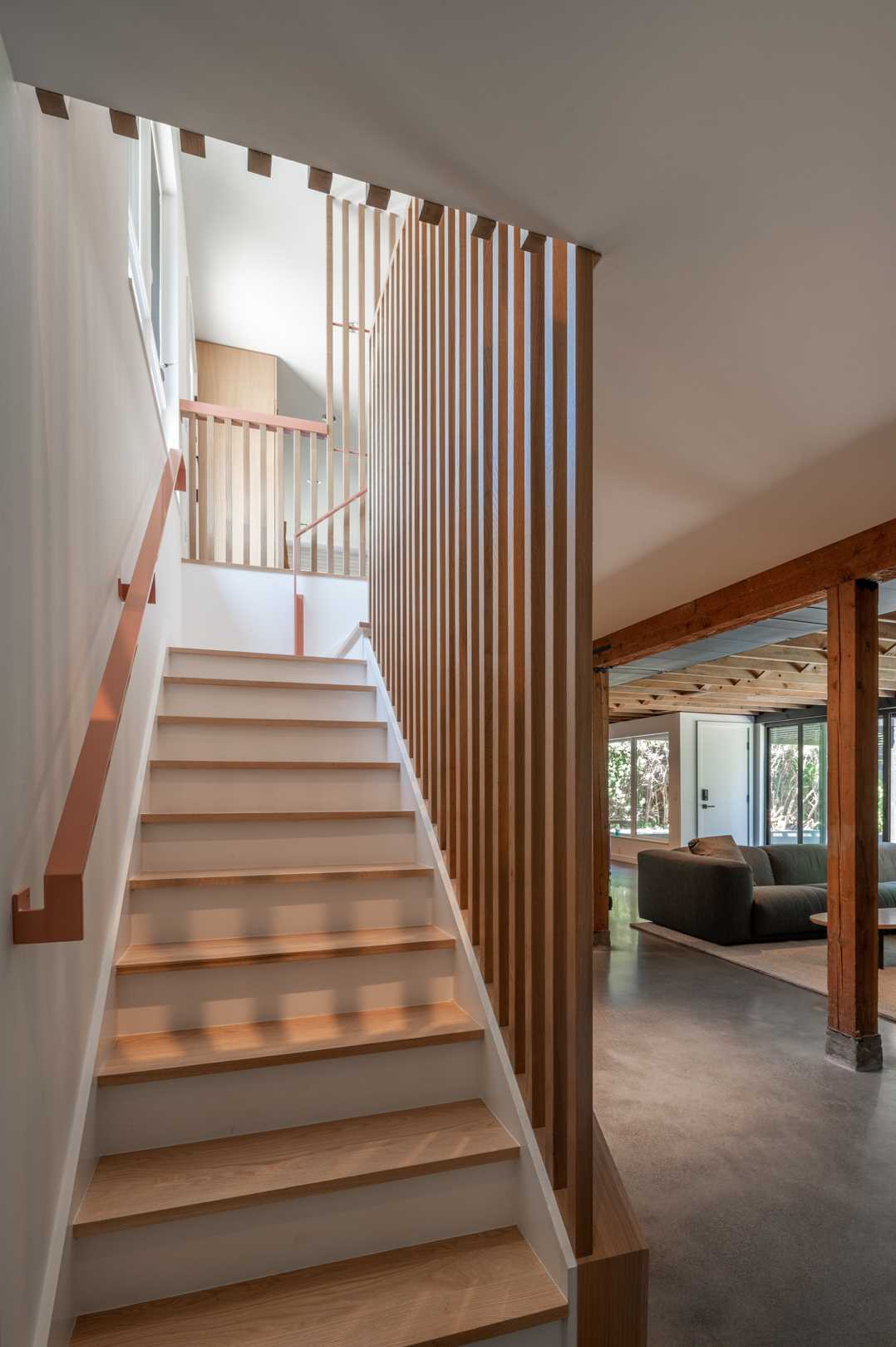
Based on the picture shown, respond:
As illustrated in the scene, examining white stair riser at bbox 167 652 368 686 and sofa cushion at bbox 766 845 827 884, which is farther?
sofa cushion at bbox 766 845 827 884

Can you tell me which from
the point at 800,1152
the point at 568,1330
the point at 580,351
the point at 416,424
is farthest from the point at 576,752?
the point at 800,1152

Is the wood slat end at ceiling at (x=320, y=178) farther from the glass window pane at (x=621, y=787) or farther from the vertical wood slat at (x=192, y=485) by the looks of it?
the glass window pane at (x=621, y=787)

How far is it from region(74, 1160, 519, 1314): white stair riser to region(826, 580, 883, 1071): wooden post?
2.46 m

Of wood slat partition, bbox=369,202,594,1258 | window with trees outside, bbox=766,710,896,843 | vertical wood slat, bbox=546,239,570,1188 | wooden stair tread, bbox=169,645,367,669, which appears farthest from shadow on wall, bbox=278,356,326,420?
window with trees outside, bbox=766,710,896,843

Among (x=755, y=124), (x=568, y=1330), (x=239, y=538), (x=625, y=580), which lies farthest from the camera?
(x=239, y=538)

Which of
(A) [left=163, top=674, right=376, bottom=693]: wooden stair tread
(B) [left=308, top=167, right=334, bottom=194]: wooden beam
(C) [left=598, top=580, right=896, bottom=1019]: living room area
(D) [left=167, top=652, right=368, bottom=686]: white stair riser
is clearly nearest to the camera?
(B) [left=308, top=167, right=334, bottom=194]: wooden beam

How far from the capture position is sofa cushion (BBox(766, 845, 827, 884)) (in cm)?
726

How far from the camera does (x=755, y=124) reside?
131 cm

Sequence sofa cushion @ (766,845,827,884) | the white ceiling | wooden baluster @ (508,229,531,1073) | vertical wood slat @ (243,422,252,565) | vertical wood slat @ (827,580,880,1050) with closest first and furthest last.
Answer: the white ceiling
wooden baluster @ (508,229,531,1073)
vertical wood slat @ (827,580,880,1050)
vertical wood slat @ (243,422,252,565)
sofa cushion @ (766,845,827,884)

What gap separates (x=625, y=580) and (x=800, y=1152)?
9.50ft

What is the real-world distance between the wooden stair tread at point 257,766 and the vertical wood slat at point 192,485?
9.47 feet

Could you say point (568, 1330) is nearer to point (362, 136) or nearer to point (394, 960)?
point (394, 960)

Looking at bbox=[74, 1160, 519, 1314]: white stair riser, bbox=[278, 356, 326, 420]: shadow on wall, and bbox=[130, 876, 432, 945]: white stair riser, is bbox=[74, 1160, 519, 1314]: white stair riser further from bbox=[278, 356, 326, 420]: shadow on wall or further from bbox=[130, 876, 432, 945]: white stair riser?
bbox=[278, 356, 326, 420]: shadow on wall

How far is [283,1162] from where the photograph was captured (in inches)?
70.3
